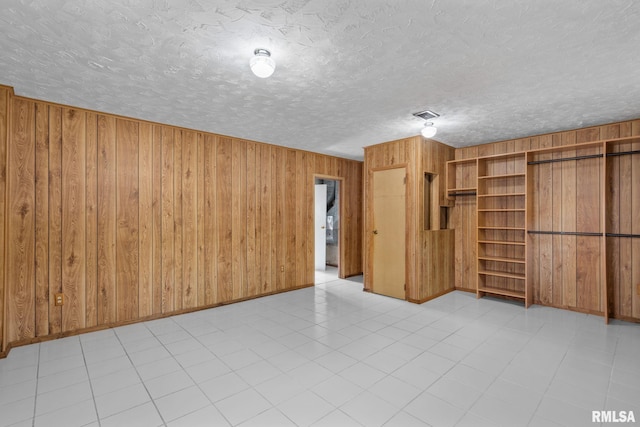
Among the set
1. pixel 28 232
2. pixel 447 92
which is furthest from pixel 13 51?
pixel 447 92

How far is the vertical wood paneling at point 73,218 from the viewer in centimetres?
313

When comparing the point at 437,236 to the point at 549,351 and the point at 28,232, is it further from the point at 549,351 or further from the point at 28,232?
the point at 28,232

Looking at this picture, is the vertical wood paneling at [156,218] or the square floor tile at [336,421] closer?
the square floor tile at [336,421]

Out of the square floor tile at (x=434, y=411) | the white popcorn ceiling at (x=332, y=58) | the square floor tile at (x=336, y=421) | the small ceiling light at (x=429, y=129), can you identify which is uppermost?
the white popcorn ceiling at (x=332, y=58)

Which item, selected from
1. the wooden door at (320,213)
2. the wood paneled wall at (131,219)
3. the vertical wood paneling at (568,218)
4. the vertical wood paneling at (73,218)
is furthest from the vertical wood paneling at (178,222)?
the vertical wood paneling at (568,218)

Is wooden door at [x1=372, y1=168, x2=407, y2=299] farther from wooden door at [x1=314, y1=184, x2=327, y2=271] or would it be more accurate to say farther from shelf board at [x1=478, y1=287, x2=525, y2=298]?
wooden door at [x1=314, y1=184, x2=327, y2=271]

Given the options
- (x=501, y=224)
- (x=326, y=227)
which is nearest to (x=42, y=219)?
(x=326, y=227)

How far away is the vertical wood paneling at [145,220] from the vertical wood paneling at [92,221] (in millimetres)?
422

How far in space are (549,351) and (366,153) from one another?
11.6ft

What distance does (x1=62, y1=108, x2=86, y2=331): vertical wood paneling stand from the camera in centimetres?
313

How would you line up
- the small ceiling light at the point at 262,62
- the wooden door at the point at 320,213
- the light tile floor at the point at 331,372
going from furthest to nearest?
the wooden door at the point at 320,213 < the small ceiling light at the point at 262,62 < the light tile floor at the point at 331,372

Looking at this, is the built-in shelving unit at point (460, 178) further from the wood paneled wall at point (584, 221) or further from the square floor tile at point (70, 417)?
the square floor tile at point (70, 417)

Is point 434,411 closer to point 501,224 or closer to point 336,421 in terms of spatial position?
point 336,421

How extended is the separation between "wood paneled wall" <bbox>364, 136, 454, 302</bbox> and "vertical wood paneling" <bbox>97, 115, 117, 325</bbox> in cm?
370
